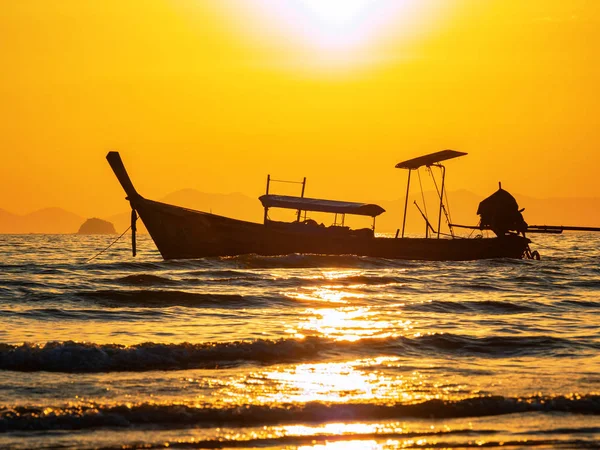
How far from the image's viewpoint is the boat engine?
46094mm

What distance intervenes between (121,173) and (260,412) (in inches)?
1217

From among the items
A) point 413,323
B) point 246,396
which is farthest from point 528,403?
point 413,323

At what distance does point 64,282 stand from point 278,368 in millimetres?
20916

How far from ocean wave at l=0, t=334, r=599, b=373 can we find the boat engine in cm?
2944

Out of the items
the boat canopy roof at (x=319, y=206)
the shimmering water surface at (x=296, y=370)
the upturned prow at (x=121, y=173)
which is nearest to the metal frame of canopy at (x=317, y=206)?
the boat canopy roof at (x=319, y=206)

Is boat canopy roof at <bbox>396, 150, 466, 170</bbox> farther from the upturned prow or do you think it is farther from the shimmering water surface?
the shimmering water surface

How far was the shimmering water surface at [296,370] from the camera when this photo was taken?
9859mm

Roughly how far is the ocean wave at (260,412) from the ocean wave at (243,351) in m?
3.33

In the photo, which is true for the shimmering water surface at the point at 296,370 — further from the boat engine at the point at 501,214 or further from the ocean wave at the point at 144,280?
the boat engine at the point at 501,214

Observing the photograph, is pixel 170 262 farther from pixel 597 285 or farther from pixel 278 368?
pixel 278 368

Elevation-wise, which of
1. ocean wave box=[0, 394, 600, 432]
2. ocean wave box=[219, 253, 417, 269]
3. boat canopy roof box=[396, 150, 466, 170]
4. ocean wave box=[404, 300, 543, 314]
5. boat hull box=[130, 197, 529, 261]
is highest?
boat canopy roof box=[396, 150, 466, 170]

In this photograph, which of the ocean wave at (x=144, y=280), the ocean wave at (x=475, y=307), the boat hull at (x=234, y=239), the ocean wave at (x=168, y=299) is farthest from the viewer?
the boat hull at (x=234, y=239)

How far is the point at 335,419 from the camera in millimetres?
10555

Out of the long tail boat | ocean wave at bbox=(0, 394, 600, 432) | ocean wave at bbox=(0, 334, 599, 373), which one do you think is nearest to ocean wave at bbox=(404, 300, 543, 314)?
ocean wave at bbox=(0, 334, 599, 373)
